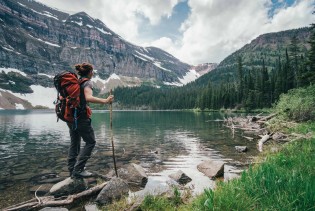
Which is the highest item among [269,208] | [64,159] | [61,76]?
[61,76]

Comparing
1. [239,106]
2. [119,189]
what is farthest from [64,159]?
[239,106]

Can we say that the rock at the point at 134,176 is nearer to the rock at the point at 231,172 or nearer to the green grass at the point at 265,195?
the rock at the point at 231,172

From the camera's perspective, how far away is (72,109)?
352 inches

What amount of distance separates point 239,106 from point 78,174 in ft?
399

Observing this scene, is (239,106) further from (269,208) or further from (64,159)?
(269,208)

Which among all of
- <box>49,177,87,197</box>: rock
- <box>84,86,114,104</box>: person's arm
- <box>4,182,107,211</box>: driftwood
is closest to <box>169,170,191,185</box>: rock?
<box>49,177,87,197</box>: rock

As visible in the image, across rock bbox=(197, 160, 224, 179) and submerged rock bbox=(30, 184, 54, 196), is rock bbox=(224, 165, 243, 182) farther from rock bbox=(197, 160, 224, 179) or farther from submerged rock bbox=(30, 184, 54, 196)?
submerged rock bbox=(30, 184, 54, 196)

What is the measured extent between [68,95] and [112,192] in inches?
143

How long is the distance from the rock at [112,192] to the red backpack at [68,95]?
2.54 metres

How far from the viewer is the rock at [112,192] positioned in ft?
27.9

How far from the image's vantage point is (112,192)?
345 inches

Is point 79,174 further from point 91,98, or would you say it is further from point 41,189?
point 91,98

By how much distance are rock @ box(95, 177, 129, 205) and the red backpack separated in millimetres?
2542

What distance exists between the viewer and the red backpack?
28.7 feet
